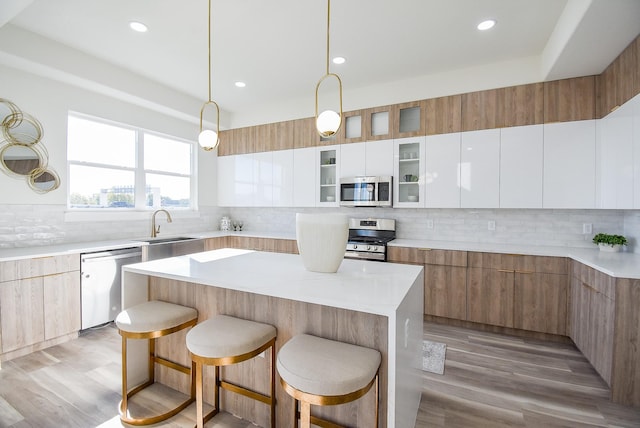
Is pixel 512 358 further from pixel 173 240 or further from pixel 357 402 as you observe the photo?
pixel 173 240

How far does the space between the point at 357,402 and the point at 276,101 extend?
4.34 meters

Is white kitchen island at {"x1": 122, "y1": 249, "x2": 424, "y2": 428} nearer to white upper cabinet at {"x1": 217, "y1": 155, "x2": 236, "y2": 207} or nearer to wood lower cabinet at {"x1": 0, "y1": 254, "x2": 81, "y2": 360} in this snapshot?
wood lower cabinet at {"x1": 0, "y1": 254, "x2": 81, "y2": 360}

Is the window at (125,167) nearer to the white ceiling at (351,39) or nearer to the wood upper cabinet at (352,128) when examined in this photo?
the white ceiling at (351,39)

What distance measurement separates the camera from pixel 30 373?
2373 millimetres

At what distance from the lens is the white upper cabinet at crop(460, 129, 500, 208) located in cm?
332

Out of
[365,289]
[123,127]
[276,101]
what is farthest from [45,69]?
[365,289]

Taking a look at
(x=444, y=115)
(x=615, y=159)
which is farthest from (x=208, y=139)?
(x=615, y=159)

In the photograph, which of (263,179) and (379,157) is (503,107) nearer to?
(379,157)

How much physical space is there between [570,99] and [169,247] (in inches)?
189

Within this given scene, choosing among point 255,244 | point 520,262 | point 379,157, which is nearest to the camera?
point 520,262

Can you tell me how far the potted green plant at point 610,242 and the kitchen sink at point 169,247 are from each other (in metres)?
4.64

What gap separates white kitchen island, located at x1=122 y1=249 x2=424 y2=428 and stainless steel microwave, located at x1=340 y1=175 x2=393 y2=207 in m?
1.84

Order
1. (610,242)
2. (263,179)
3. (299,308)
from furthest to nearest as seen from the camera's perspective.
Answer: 1. (263,179)
2. (610,242)
3. (299,308)

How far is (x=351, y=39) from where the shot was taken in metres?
2.92
